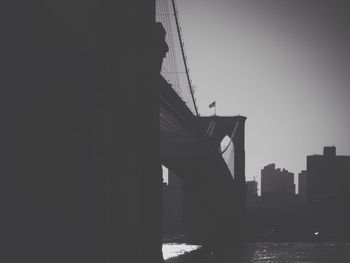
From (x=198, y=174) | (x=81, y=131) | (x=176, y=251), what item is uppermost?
(x=198, y=174)

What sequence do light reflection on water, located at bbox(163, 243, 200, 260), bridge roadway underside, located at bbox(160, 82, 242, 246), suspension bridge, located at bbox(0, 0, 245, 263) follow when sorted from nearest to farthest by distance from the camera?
suspension bridge, located at bbox(0, 0, 245, 263) < bridge roadway underside, located at bbox(160, 82, 242, 246) < light reflection on water, located at bbox(163, 243, 200, 260)

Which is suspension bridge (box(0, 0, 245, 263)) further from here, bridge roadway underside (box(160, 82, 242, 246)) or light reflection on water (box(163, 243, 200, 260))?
light reflection on water (box(163, 243, 200, 260))

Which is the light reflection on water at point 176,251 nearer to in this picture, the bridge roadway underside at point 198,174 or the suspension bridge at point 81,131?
the bridge roadway underside at point 198,174

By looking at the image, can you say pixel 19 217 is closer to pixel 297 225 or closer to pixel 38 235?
pixel 38 235

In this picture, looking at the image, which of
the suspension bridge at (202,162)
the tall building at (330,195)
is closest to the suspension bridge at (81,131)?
the suspension bridge at (202,162)

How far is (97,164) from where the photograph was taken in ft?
29.8

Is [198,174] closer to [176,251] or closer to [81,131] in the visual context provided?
[176,251]

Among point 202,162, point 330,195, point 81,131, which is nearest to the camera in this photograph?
point 81,131

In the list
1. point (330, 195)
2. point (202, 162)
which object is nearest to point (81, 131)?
point (202, 162)

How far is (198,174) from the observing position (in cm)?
4281

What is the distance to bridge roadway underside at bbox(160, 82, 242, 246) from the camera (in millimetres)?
26270

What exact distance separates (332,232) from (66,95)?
81.8m

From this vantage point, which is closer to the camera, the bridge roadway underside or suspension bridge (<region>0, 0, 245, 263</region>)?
suspension bridge (<region>0, 0, 245, 263</region>)

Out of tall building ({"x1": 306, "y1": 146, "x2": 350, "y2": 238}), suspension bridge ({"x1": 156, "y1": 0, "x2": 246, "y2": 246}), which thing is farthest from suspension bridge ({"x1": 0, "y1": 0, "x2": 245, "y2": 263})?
Answer: tall building ({"x1": 306, "y1": 146, "x2": 350, "y2": 238})
